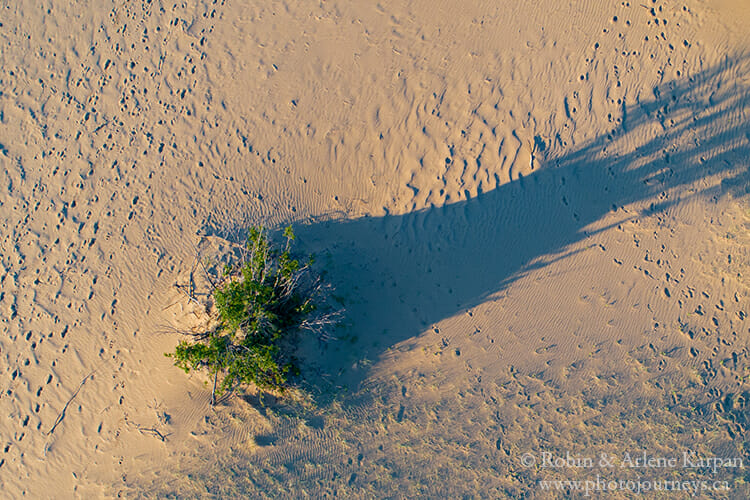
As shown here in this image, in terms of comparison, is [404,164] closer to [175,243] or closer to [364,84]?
[364,84]

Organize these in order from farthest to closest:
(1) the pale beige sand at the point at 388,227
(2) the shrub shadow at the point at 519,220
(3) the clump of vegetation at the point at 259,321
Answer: (2) the shrub shadow at the point at 519,220 < (1) the pale beige sand at the point at 388,227 < (3) the clump of vegetation at the point at 259,321

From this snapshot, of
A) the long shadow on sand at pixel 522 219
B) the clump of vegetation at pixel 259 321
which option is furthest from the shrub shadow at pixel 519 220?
the clump of vegetation at pixel 259 321

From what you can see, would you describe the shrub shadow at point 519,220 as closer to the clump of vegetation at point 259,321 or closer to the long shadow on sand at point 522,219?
the long shadow on sand at point 522,219

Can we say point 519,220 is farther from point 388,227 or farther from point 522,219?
point 388,227

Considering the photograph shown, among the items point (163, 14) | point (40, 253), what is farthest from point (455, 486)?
point (163, 14)

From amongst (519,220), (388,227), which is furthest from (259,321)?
(519,220)
